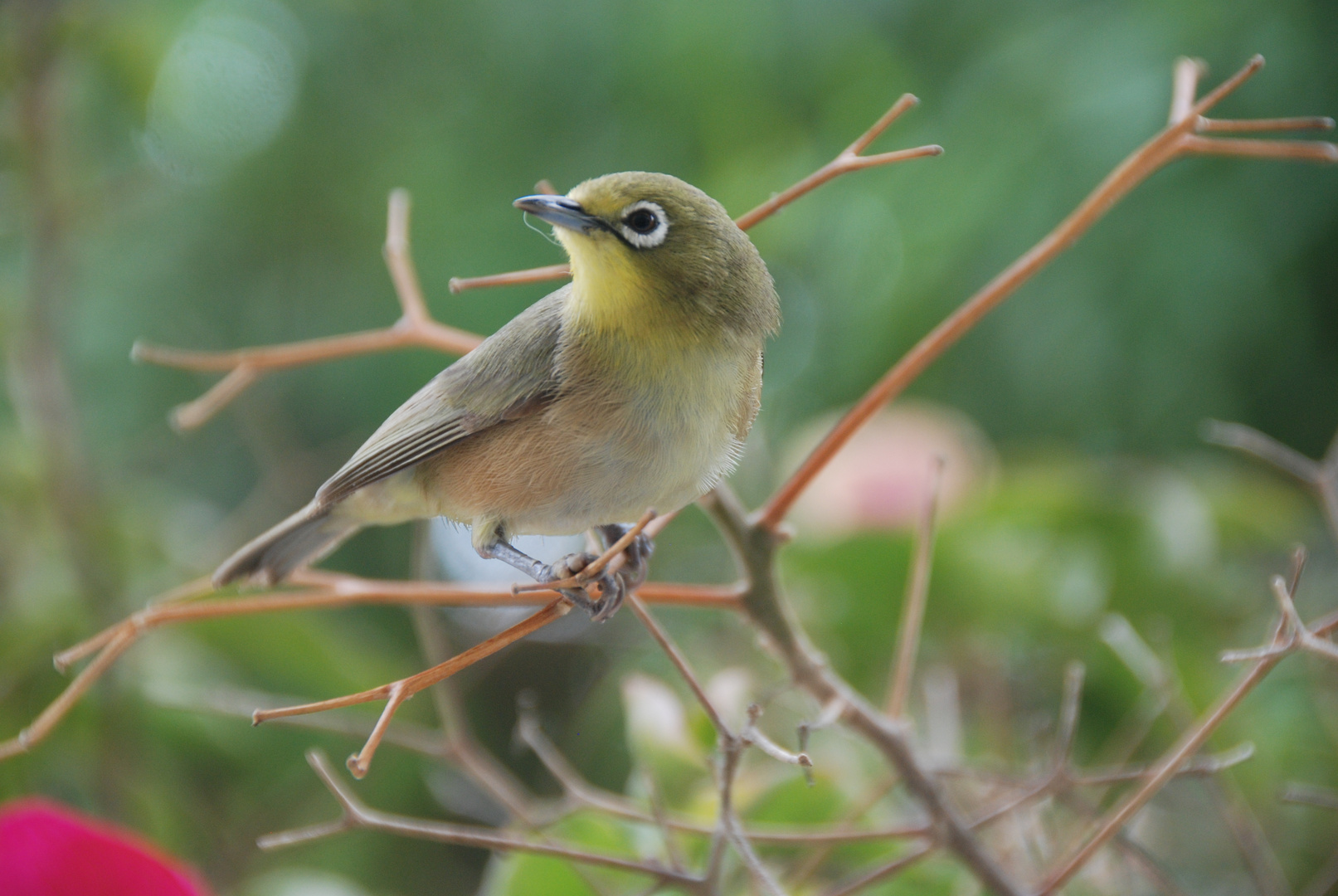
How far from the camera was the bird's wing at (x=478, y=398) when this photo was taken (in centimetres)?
66

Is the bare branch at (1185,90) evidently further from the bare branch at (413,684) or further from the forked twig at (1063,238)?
the bare branch at (413,684)

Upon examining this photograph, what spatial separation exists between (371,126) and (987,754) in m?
1.51

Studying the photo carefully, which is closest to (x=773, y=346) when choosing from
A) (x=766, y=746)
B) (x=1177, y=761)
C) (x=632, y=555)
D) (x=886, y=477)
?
(x=886, y=477)

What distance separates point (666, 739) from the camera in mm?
1012

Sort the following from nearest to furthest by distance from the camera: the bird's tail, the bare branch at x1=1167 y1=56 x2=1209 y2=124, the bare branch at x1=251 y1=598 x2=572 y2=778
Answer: the bare branch at x1=251 y1=598 x2=572 y2=778, the bare branch at x1=1167 y1=56 x2=1209 y2=124, the bird's tail

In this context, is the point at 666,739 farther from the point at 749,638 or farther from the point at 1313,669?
the point at 1313,669

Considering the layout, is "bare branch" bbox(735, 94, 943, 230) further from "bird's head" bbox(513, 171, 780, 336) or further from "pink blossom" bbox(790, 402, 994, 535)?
"pink blossom" bbox(790, 402, 994, 535)

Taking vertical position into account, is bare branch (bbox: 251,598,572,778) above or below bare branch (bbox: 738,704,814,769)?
above

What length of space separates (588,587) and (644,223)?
172 millimetres

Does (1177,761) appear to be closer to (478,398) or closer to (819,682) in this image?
(819,682)

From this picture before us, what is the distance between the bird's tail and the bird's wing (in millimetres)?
44

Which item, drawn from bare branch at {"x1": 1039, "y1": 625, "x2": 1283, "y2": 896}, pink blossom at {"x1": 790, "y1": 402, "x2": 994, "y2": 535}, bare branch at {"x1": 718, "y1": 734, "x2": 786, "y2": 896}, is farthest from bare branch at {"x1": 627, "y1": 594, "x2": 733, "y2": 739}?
pink blossom at {"x1": 790, "y1": 402, "x2": 994, "y2": 535}

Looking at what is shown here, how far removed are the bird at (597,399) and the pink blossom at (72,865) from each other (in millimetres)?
158

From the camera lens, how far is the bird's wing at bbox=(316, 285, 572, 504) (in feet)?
2.17
